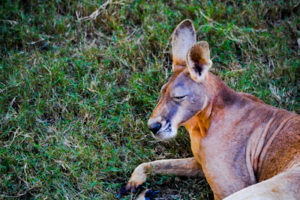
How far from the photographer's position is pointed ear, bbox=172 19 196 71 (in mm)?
4191

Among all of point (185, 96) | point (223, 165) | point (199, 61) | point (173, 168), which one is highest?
point (199, 61)

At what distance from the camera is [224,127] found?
12.5 feet

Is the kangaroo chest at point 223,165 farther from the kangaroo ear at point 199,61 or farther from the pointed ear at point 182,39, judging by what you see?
→ the pointed ear at point 182,39

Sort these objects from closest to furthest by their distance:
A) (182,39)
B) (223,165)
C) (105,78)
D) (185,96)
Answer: (223,165) < (185,96) < (182,39) < (105,78)

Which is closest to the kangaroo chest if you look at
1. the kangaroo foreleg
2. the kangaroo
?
the kangaroo

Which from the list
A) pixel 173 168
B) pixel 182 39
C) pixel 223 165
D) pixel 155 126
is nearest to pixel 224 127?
pixel 223 165

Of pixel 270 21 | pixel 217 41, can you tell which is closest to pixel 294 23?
pixel 270 21

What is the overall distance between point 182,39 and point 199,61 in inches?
20.8

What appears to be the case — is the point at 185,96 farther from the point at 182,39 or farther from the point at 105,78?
the point at 105,78

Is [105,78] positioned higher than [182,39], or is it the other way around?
[182,39]

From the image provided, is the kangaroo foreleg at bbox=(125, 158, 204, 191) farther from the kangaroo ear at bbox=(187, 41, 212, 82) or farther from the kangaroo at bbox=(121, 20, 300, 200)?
the kangaroo ear at bbox=(187, 41, 212, 82)

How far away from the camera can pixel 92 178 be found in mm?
4199

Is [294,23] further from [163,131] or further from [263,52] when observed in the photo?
[163,131]

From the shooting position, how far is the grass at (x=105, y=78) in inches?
169
